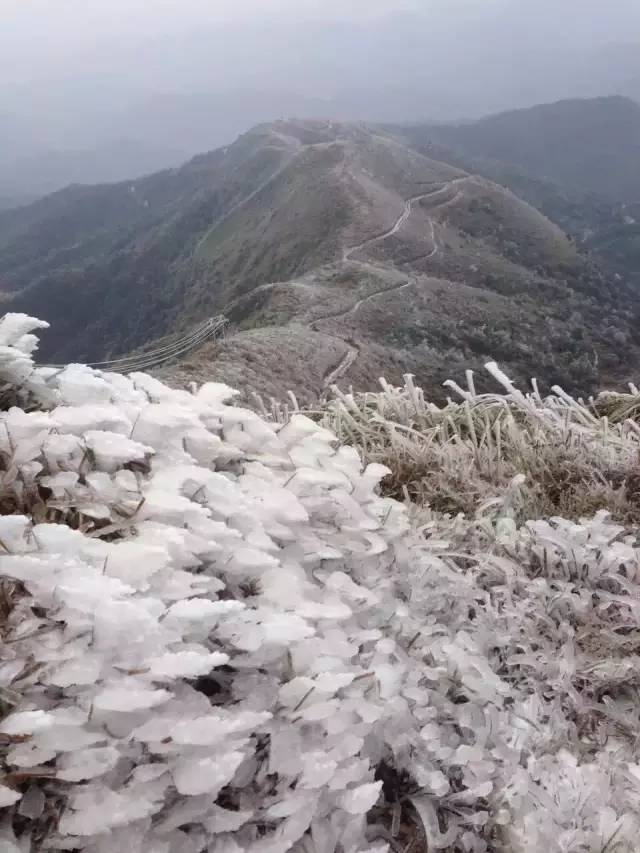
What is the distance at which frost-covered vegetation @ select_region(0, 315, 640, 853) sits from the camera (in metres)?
1.00

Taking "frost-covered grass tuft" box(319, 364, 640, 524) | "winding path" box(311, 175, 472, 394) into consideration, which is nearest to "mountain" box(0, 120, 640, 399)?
"winding path" box(311, 175, 472, 394)

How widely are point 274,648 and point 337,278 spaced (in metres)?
42.4

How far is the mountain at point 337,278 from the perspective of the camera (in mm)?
28156

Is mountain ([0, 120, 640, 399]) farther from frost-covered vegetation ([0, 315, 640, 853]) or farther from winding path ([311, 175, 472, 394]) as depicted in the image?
frost-covered vegetation ([0, 315, 640, 853])

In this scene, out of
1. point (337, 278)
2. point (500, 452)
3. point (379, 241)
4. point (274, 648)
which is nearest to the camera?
point (274, 648)

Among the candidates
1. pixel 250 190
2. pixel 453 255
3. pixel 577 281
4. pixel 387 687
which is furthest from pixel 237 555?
pixel 250 190

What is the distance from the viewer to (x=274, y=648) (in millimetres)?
1226

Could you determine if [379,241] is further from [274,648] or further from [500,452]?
[274,648]

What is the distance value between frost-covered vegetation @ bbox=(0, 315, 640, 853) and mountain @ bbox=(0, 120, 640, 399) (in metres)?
6.00

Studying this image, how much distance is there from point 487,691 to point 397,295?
4180 centimetres

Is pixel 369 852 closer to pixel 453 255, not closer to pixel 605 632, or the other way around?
pixel 605 632

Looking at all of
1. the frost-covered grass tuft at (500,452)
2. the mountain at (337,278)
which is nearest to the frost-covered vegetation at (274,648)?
the frost-covered grass tuft at (500,452)

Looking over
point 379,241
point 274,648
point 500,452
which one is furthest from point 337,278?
point 274,648

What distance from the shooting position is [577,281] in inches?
2665
